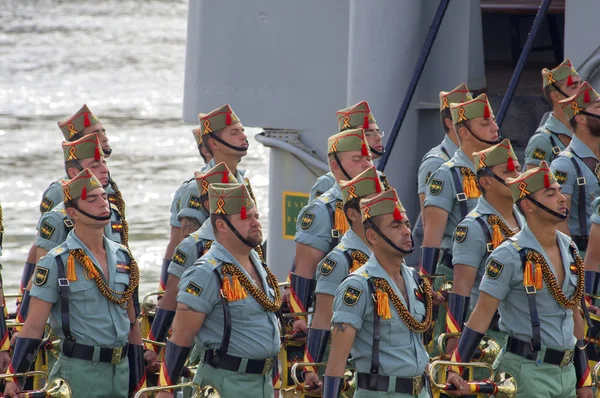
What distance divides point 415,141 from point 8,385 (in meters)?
5.46

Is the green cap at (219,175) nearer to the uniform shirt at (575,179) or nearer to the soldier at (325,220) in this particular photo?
the soldier at (325,220)

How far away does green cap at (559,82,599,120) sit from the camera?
343 inches

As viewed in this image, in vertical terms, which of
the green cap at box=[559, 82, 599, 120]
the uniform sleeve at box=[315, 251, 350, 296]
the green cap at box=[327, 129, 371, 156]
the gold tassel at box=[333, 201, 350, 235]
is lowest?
the uniform sleeve at box=[315, 251, 350, 296]

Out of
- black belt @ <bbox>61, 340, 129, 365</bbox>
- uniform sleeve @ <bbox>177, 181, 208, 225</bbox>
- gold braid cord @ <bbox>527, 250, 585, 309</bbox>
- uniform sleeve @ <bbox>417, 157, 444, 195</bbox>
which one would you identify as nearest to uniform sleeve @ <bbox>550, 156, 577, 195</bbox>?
uniform sleeve @ <bbox>417, 157, 444, 195</bbox>

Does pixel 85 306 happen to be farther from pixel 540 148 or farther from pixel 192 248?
pixel 540 148

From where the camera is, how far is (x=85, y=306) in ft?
23.5

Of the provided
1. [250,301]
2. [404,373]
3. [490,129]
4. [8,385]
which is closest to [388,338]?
[404,373]

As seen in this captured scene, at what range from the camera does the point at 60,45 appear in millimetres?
46406

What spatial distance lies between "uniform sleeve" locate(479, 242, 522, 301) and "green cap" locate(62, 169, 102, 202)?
1.98 meters

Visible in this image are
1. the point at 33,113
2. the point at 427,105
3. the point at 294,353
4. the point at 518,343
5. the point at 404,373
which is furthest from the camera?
the point at 33,113

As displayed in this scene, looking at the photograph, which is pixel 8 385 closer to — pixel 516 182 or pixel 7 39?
pixel 516 182

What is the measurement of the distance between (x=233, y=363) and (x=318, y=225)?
166 cm

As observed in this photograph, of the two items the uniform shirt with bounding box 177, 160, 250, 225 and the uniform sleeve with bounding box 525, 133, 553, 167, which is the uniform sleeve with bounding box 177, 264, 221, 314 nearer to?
the uniform shirt with bounding box 177, 160, 250, 225

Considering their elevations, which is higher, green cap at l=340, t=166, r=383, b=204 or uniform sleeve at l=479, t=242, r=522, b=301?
green cap at l=340, t=166, r=383, b=204
